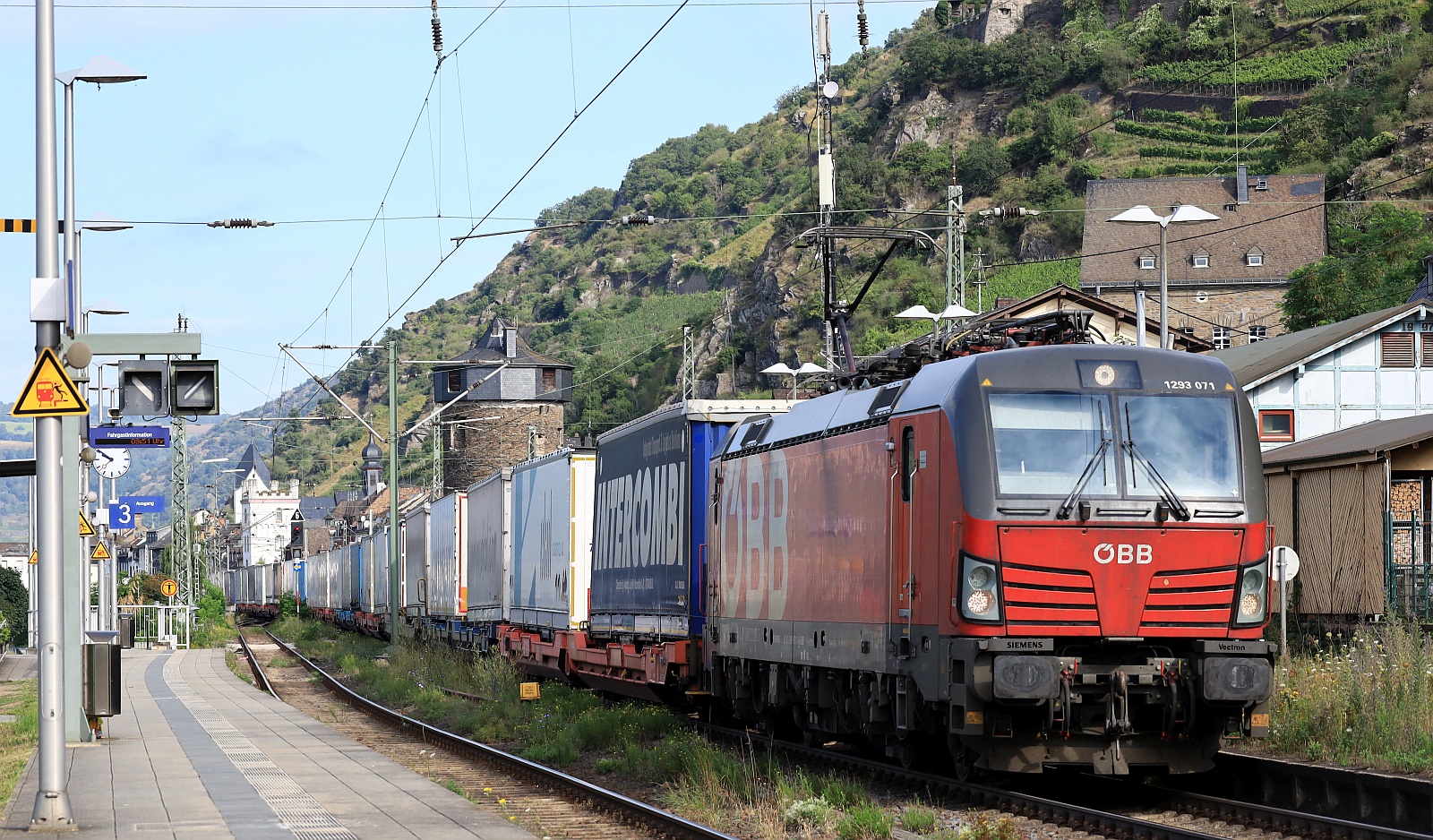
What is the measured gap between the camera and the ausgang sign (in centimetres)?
2422

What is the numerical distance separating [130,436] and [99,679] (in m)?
9.45

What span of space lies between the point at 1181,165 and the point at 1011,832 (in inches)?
4948

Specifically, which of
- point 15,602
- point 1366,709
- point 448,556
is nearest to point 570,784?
point 1366,709

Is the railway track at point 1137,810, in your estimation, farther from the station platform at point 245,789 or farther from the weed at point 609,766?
the station platform at point 245,789

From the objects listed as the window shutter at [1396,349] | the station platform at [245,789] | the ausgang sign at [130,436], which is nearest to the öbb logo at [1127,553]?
the station platform at [245,789]

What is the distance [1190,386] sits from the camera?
1238 centimetres

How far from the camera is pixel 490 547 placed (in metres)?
30.3

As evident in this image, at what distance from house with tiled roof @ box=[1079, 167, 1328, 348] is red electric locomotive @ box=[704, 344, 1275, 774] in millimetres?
73419

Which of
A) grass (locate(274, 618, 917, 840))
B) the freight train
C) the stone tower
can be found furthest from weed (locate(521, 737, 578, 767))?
the stone tower

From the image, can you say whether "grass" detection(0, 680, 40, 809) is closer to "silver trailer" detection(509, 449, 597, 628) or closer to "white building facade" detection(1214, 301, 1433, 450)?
"silver trailer" detection(509, 449, 597, 628)

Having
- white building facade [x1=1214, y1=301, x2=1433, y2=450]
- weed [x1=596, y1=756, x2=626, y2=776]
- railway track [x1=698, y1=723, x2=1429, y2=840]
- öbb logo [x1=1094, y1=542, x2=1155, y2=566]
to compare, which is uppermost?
white building facade [x1=1214, y1=301, x2=1433, y2=450]

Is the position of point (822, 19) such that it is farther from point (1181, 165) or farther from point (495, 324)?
point (1181, 165)

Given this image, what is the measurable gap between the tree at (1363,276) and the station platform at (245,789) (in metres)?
51.1

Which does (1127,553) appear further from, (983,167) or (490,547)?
(983,167)
